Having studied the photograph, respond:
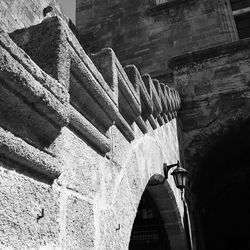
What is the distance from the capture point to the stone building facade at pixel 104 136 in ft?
3.09

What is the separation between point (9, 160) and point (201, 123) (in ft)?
14.6

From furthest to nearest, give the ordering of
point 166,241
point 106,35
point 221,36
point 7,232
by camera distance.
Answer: point 106,35, point 221,36, point 166,241, point 7,232

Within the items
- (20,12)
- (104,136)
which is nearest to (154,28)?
(20,12)

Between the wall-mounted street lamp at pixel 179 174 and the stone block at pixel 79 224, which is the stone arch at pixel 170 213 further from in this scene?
the stone block at pixel 79 224

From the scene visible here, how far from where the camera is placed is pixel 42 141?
3.55ft

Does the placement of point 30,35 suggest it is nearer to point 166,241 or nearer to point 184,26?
point 166,241

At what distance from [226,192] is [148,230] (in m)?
3.86

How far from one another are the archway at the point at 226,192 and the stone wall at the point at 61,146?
354 centimetres

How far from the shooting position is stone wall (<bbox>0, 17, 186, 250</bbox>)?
0.90 m

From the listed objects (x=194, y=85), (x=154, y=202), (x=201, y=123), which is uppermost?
(x=194, y=85)

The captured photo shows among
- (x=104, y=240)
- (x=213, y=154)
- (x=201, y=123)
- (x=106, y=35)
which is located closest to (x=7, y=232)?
(x=104, y=240)

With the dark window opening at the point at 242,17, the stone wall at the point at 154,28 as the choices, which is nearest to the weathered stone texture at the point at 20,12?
the stone wall at the point at 154,28

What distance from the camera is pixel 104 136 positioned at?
5.18 feet

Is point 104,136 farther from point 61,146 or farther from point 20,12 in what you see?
point 20,12
